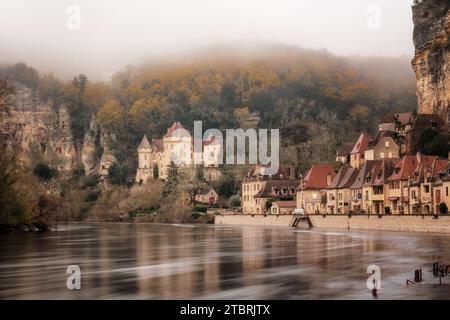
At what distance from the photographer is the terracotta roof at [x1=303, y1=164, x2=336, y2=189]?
389 feet

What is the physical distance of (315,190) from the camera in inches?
4653

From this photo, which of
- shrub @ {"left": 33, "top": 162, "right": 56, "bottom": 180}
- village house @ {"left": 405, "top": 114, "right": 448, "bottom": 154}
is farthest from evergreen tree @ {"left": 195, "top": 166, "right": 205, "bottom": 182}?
village house @ {"left": 405, "top": 114, "right": 448, "bottom": 154}

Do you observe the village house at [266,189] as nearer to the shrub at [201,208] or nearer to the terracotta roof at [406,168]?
the shrub at [201,208]

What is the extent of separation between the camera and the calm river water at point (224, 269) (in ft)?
104

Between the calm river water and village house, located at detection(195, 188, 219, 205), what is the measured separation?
94.1m

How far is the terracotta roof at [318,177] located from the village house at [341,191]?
3982 millimetres

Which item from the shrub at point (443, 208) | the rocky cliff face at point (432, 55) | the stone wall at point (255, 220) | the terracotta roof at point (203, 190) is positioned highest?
the rocky cliff face at point (432, 55)

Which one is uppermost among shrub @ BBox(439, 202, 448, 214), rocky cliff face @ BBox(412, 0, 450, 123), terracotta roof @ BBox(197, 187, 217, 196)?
rocky cliff face @ BBox(412, 0, 450, 123)

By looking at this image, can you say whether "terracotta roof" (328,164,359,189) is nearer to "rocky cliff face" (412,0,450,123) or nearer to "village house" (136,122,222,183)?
"rocky cliff face" (412,0,450,123)

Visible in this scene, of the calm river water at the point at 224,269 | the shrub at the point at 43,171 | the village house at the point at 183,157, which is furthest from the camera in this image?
the shrub at the point at 43,171

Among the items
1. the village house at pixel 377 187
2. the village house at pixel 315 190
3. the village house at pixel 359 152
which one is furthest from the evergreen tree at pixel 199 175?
the village house at pixel 377 187
